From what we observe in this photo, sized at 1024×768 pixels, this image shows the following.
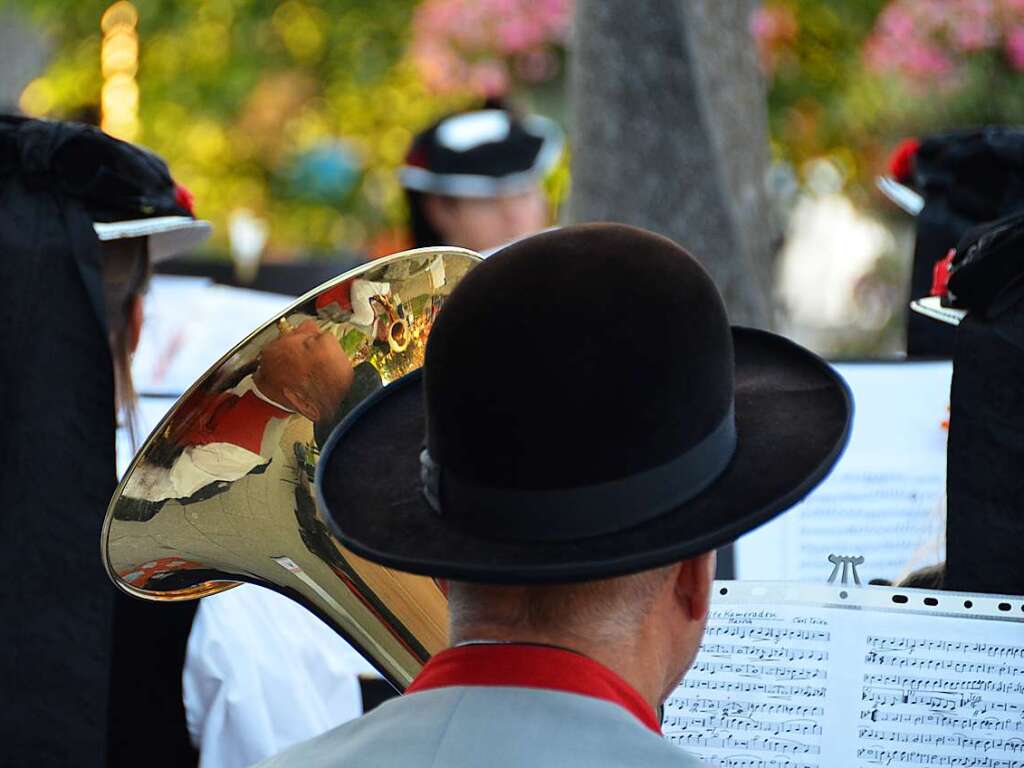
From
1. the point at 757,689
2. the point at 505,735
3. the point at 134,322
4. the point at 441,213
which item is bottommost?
the point at 441,213

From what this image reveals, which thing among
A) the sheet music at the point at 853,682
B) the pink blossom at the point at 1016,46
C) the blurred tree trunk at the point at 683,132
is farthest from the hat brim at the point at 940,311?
the pink blossom at the point at 1016,46

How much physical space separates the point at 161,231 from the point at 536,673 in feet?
4.99

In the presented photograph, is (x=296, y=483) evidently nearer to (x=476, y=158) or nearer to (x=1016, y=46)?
(x=476, y=158)

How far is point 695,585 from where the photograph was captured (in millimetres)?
1380

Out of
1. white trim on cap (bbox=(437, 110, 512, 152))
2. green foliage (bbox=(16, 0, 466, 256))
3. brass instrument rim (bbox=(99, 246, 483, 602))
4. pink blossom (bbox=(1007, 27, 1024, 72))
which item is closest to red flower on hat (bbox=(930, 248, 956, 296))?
brass instrument rim (bbox=(99, 246, 483, 602))

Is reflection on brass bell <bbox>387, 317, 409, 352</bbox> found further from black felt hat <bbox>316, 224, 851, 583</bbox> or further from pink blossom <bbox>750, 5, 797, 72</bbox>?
pink blossom <bbox>750, 5, 797, 72</bbox>

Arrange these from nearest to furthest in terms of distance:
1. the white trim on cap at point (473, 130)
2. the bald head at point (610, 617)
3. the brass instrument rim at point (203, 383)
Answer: the bald head at point (610, 617), the brass instrument rim at point (203, 383), the white trim on cap at point (473, 130)

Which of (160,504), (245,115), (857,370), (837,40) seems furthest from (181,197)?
(245,115)

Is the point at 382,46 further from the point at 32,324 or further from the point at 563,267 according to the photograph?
the point at 563,267

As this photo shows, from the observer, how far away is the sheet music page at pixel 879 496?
104 inches

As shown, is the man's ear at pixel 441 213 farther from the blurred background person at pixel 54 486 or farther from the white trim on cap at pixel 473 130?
the blurred background person at pixel 54 486

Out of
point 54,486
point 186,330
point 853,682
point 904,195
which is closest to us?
point 853,682

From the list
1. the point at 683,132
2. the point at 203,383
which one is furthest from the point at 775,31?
the point at 203,383

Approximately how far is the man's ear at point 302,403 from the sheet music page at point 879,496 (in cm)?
107
